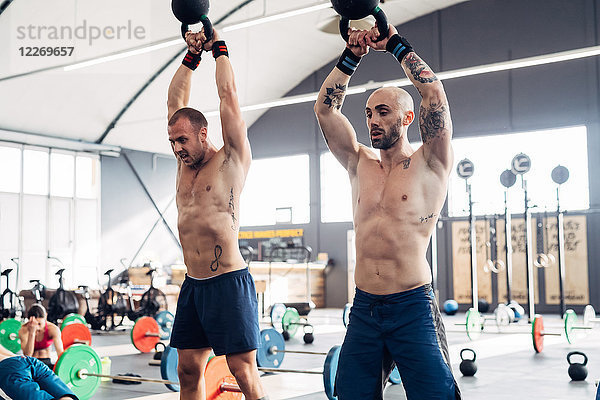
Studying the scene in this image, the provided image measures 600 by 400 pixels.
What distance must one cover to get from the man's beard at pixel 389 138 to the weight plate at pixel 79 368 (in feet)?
8.02

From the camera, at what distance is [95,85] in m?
12.2

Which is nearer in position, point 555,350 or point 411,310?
point 411,310

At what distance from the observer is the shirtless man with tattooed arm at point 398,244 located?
197cm

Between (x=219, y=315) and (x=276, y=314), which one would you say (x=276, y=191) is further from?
(x=219, y=315)

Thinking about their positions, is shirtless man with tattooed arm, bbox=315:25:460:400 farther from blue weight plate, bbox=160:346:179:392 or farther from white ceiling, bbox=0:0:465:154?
white ceiling, bbox=0:0:465:154

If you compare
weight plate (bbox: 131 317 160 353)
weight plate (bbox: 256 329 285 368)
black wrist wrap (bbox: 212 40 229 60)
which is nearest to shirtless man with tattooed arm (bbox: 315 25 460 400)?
black wrist wrap (bbox: 212 40 229 60)

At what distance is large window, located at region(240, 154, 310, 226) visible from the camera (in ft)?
47.2

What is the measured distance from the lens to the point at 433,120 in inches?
82.3

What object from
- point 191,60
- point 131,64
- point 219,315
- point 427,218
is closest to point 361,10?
point 427,218

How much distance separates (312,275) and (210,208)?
1082 cm

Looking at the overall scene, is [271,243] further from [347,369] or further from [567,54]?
[347,369]

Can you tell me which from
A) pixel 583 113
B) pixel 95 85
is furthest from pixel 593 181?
pixel 95 85

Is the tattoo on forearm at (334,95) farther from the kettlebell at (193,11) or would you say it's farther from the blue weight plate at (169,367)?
the blue weight plate at (169,367)

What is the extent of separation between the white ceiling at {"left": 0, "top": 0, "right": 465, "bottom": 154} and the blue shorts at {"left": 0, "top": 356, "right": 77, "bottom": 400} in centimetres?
772
